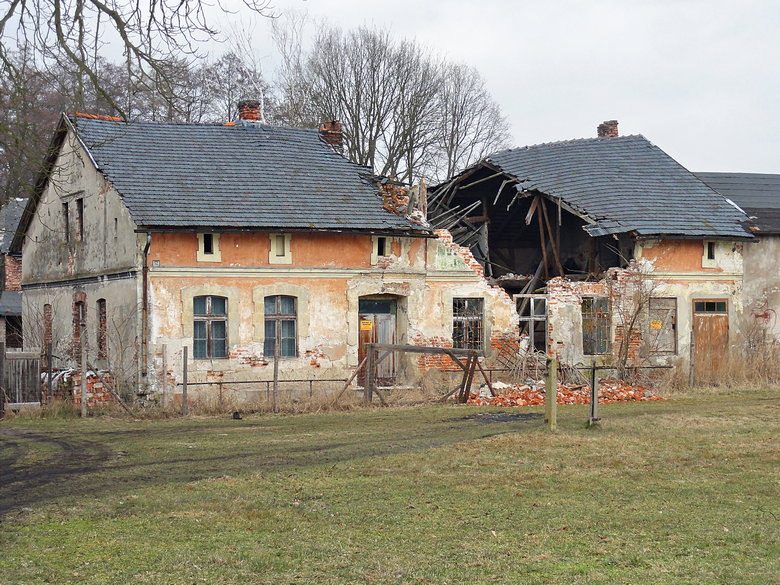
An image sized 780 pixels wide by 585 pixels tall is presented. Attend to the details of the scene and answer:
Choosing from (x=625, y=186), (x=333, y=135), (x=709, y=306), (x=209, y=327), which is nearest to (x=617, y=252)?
(x=625, y=186)

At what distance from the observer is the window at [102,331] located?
24892 millimetres

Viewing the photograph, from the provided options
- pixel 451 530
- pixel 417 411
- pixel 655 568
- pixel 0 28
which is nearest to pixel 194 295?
pixel 417 411

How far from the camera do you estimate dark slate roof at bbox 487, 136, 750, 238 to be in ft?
88.0

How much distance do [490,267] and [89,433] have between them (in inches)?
571

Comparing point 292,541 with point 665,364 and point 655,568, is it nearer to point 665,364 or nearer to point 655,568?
point 655,568

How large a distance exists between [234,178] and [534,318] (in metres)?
8.34

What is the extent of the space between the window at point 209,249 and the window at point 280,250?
1.21 meters

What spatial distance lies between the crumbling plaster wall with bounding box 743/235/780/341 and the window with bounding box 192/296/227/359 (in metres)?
13.6

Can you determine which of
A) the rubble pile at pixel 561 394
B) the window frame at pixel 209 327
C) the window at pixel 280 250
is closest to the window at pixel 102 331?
the window frame at pixel 209 327

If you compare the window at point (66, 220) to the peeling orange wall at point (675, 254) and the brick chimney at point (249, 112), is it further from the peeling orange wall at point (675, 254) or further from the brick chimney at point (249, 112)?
the peeling orange wall at point (675, 254)

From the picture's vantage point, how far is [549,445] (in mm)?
15406

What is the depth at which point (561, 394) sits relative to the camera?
23.5m

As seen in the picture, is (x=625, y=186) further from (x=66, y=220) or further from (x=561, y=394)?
(x=66, y=220)

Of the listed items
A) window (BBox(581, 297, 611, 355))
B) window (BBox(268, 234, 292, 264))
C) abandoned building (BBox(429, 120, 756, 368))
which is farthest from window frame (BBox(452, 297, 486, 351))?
window (BBox(268, 234, 292, 264))
